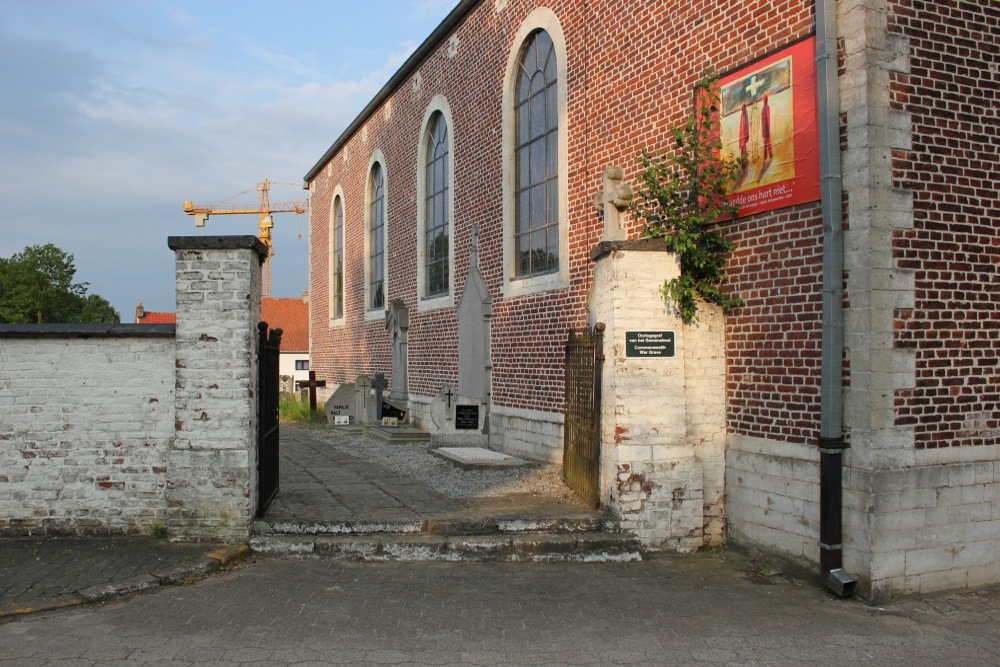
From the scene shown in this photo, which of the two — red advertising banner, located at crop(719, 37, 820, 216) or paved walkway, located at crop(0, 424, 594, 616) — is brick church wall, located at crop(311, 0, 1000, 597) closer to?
red advertising banner, located at crop(719, 37, 820, 216)

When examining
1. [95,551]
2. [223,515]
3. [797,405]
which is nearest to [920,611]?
[797,405]

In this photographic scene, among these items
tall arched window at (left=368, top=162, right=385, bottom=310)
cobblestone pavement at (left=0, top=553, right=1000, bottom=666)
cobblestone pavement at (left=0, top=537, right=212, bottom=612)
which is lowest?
cobblestone pavement at (left=0, top=553, right=1000, bottom=666)

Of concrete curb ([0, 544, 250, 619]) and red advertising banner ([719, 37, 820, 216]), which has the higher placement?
red advertising banner ([719, 37, 820, 216])

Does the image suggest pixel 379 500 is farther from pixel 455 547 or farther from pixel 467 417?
pixel 467 417

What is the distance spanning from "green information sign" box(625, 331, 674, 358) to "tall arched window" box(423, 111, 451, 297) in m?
8.21

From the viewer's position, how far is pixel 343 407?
18375 millimetres

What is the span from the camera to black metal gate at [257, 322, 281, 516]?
7789 mm

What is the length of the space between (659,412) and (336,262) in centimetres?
1856

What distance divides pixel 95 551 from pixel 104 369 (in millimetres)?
1634

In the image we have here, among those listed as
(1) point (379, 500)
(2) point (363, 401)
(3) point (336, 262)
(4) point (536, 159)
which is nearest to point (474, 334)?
(4) point (536, 159)

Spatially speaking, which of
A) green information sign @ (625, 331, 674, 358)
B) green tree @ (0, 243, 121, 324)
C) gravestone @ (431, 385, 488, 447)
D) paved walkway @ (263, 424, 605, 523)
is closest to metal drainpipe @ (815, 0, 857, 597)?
green information sign @ (625, 331, 674, 358)

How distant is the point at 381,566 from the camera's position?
6852mm

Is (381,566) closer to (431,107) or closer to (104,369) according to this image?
(104,369)

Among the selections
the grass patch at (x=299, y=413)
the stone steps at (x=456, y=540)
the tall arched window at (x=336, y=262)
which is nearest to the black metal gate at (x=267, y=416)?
the stone steps at (x=456, y=540)
